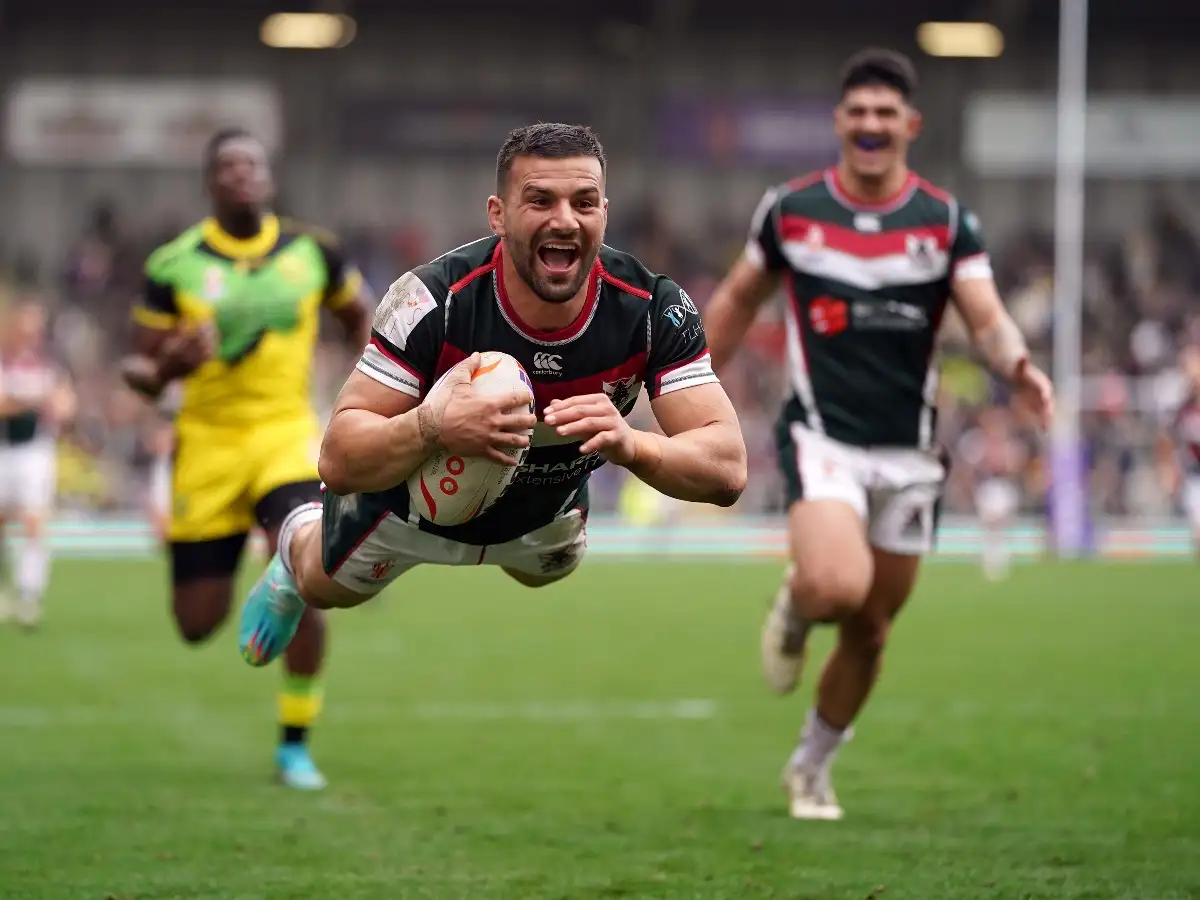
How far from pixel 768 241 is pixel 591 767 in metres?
2.43

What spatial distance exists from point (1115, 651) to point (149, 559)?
1372 cm

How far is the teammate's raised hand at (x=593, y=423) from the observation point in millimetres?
4387

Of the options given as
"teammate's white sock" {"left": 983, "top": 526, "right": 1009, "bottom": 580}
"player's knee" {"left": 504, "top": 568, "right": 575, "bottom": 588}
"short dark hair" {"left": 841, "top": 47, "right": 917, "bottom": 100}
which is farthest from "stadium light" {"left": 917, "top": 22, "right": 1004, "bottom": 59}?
"player's knee" {"left": 504, "top": 568, "right": 575, "bottom": 588}

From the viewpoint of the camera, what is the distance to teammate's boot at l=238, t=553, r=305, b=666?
615cm

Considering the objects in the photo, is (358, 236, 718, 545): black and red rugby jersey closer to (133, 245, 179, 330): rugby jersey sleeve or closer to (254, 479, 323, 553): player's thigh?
(254, 479, 323, 553): player's thigh

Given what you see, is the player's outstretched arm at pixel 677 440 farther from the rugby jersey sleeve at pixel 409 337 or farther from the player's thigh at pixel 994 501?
the player's thigh at pixel 994 501

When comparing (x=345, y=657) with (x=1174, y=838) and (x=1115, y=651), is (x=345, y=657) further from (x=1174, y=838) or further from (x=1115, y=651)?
(x=1174, y=838)

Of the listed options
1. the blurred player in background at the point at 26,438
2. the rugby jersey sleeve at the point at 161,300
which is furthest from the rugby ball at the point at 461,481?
the blurred player in background at the point at 26,438

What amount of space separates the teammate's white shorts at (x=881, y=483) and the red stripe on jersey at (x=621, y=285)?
2013mm

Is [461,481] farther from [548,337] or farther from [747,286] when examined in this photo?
[747,286]

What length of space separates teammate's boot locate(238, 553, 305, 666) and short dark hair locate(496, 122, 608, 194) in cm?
182

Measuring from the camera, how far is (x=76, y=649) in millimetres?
12945

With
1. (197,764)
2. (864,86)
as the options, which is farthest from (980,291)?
(197,764)

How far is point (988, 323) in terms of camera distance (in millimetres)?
6875
